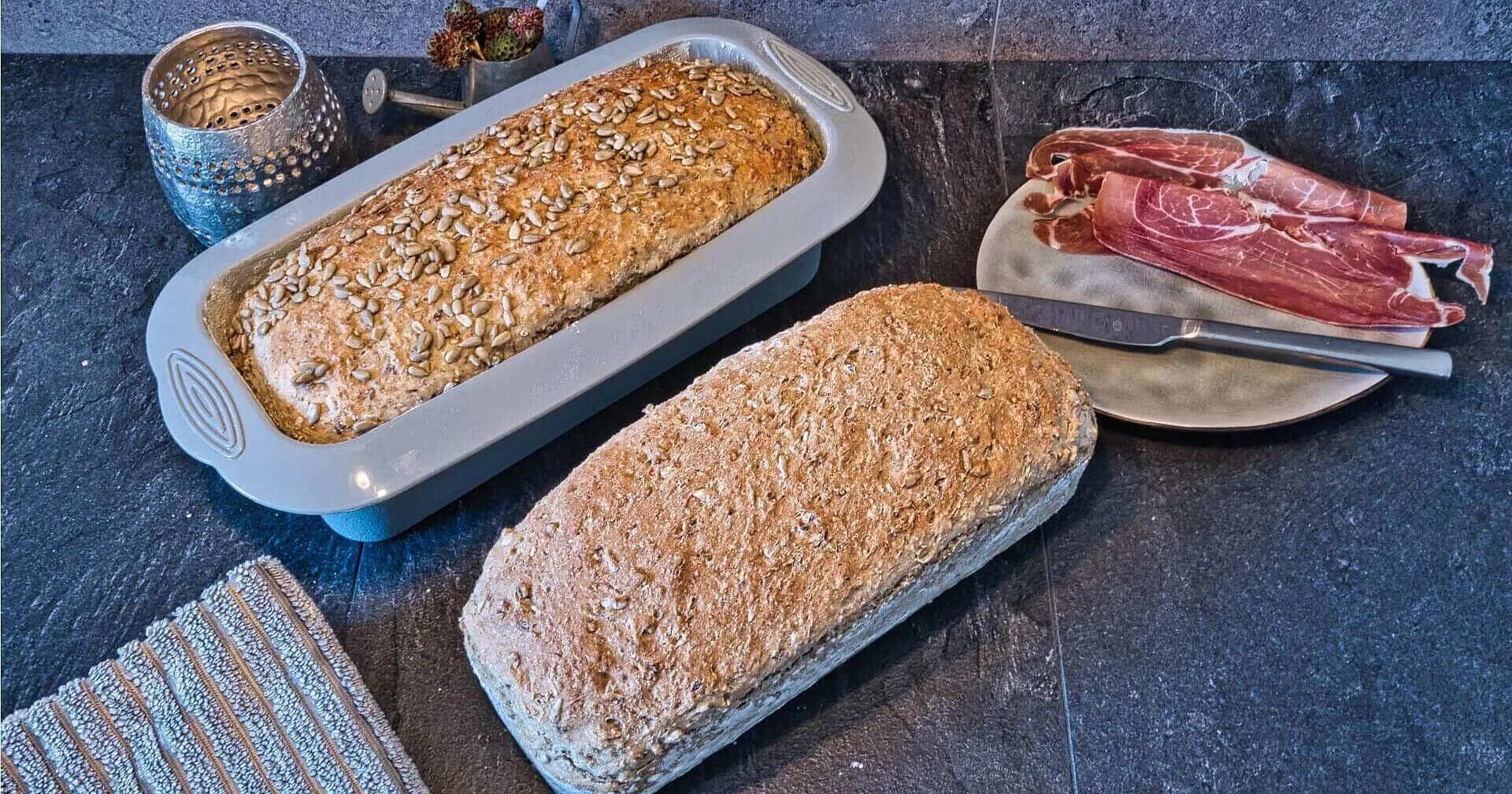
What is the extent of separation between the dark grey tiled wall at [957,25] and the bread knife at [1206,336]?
Answer: 0.56 metres

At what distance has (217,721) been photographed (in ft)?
4.04

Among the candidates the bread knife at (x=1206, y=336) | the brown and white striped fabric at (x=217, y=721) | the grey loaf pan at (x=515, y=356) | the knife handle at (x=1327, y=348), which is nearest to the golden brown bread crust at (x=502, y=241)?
the grey loaf pan at (x=515, y=356)

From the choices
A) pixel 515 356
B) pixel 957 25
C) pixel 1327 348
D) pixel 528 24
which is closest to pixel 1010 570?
pixel 1327 348

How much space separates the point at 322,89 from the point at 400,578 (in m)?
0.69

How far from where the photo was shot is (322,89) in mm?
1559

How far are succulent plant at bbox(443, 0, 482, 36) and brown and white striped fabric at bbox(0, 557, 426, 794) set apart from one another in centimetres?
86

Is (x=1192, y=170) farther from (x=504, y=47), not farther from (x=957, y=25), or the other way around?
(x=504, y=47)

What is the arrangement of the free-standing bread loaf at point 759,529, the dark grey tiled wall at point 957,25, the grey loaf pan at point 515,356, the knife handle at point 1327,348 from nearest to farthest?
the free-standing bread loaf at point 759,529 < the grey loaf pan at point 515,356 < the knife handle at point 1327,348 < the dark grey tiled wall at point 957,25

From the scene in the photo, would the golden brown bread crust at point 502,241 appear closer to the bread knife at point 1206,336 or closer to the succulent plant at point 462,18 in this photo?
the succulent plant at point 462,18

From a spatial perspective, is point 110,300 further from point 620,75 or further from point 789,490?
point 789,490

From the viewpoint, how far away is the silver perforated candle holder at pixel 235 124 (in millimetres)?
1478

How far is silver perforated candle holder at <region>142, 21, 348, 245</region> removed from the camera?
1.48 meters

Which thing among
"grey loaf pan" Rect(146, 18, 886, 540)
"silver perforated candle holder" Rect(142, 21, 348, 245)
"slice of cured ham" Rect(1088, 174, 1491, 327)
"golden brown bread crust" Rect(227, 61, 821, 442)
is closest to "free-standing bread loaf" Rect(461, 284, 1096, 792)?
"grey loaf pan" Rect(146, 18, 886, 540)

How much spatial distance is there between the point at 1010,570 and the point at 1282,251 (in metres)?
0.61
